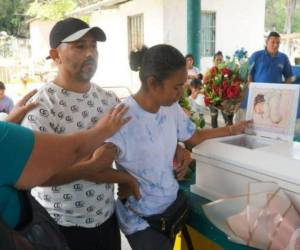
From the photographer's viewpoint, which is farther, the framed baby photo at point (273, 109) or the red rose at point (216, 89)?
the red rose at point (216, 89)

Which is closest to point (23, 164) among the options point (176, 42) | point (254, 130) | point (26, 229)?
point (26, 229)

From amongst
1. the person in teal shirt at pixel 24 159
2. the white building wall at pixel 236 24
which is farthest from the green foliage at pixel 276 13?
the person in teal shirt at pixel 24 159

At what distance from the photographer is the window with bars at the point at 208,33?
9.40 m

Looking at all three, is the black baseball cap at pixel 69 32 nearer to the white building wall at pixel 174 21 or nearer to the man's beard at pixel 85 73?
the man's beard at pixel 85 73

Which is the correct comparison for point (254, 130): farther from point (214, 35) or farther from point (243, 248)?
point (214, 35)

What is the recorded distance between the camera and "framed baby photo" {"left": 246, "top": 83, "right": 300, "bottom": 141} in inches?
61.2

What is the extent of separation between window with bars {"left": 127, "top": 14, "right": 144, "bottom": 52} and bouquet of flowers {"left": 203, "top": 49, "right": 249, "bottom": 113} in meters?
8.29

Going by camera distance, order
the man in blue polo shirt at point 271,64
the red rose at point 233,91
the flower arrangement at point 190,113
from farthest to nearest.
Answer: the man in blue polo shirt at point 271,64 < the flower arrangement at point 190,113 < the red rose at point 233,91

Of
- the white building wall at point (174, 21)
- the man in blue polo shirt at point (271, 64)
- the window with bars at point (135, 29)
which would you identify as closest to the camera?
the man in blue polo shirt at point (271, 64)

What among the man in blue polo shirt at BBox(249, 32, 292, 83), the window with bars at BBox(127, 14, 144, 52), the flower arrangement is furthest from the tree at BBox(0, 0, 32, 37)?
the flower arrangement

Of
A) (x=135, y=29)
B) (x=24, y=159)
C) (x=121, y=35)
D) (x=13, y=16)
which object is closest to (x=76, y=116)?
(x=24, y=159)

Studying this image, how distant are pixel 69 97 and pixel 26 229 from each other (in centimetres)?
73

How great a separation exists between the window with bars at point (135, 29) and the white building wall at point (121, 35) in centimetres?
15

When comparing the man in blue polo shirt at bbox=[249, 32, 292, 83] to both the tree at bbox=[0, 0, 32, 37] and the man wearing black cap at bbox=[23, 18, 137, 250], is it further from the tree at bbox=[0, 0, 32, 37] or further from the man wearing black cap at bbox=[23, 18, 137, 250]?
the tree at bbox=[0, 0, 32, 37]
